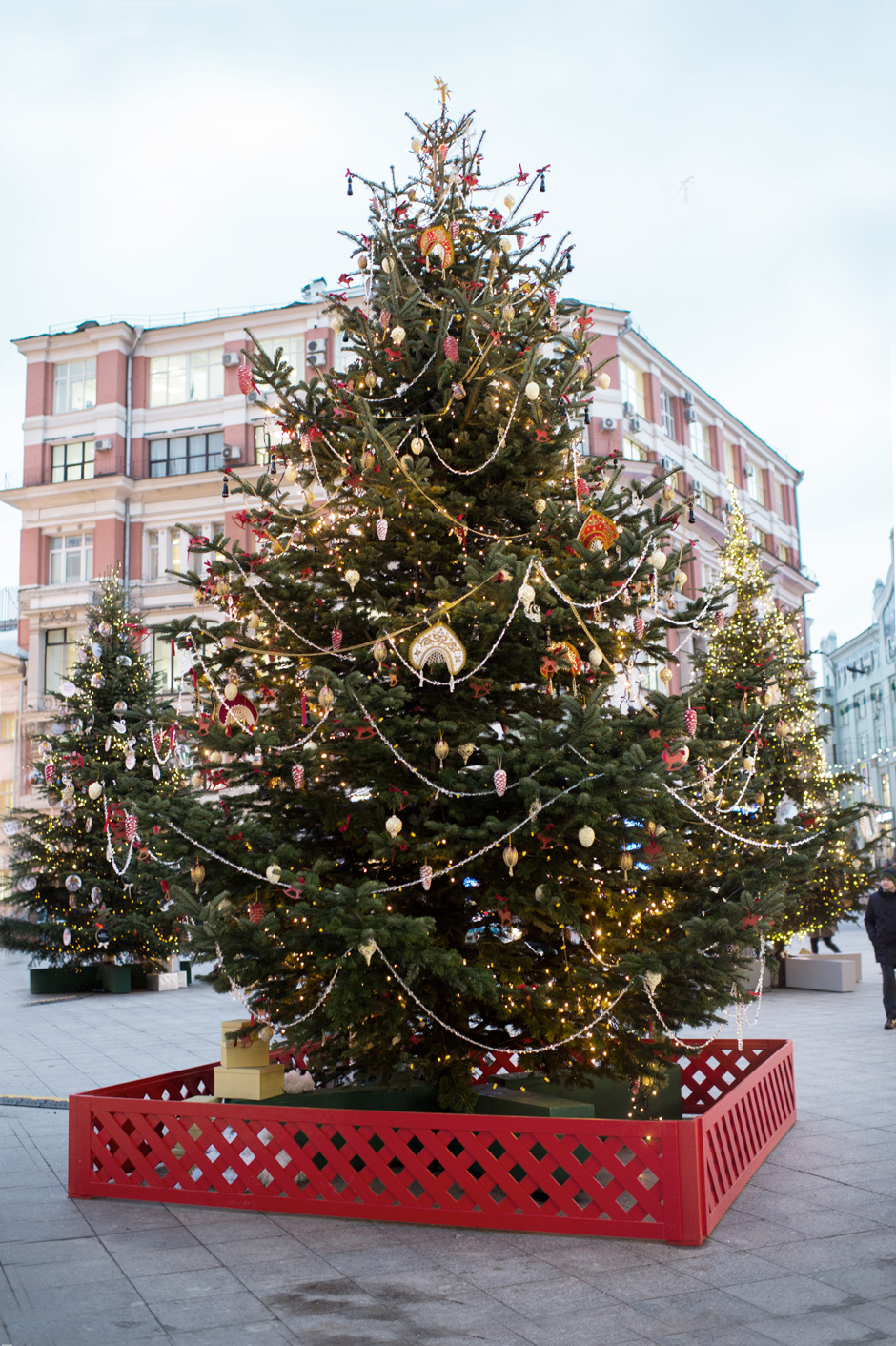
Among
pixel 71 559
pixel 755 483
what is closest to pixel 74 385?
pixel 71 559

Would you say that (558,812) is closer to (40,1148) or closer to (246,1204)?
(246,1204)

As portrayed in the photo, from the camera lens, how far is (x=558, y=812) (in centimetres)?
668

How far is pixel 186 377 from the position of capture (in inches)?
1502

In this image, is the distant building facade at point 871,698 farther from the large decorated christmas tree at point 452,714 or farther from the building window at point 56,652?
the large decorated christmas tree at point 452,714

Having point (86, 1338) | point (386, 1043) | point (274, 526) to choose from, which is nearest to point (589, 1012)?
point (386, 1043)

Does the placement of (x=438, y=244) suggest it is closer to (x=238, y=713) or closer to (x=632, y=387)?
(x=238, y=713)

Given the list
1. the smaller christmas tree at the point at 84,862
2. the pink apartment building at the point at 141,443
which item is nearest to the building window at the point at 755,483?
the pink apartment building at the point at 141,443

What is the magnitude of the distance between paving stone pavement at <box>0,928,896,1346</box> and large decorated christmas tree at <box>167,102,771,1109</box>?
1.16m

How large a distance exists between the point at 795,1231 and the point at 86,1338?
11.9 ft

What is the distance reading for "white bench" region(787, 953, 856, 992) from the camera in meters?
17.9

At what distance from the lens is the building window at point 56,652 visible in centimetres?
3672

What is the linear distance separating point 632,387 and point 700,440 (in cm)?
580

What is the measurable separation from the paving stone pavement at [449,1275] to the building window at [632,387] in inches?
1285

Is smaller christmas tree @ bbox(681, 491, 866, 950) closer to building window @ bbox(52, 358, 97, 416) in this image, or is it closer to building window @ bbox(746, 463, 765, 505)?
building window @ bbox(52, 358, 97, 416)
